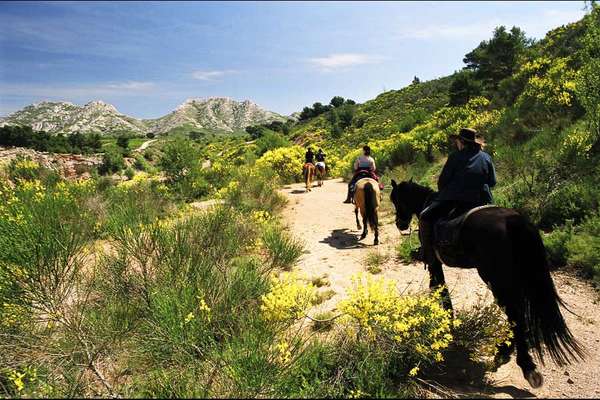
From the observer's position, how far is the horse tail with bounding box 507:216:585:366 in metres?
3.09

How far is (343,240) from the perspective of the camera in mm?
8789

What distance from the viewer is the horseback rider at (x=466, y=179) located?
396 cm

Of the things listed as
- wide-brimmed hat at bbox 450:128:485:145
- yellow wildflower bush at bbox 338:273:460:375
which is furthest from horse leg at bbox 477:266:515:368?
wide-brimmed hat at bbox 450:128:485:145

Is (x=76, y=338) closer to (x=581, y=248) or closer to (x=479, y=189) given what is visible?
(x=479, y=189)

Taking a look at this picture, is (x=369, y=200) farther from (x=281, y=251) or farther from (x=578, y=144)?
(x=578, y=144)

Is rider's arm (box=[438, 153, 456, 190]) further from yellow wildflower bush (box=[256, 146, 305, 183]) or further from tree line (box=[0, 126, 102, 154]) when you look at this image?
tree line (box=[0, 126, 102, 154])

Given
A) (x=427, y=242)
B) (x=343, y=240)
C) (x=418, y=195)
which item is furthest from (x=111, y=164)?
(x=427, y=242)

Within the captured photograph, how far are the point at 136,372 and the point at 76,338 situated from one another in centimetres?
81

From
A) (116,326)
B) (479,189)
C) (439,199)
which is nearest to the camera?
(116,326)

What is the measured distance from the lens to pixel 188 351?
3.12 metres

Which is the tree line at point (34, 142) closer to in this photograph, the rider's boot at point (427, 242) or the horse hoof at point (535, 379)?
the rider's boot at point (427, 242)

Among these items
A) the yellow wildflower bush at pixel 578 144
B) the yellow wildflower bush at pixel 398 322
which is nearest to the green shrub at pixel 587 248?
the yellow wildflower bush at pixel 578 144

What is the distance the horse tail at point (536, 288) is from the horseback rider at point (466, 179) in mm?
846

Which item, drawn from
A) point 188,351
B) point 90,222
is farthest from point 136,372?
point 90,222
